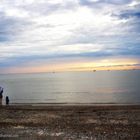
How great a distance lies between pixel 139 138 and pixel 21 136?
28.4 feet

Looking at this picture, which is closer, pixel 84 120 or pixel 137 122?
pixel 137 122

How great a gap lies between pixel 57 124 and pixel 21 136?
18.5 feet

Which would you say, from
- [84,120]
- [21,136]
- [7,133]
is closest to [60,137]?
[21,136]

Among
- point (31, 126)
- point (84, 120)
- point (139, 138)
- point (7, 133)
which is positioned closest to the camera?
point (139, 138)

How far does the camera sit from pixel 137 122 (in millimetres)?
27844

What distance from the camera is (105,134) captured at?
22391 millimetres

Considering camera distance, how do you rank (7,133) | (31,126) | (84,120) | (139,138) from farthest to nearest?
(84,120) → (31,126) → (7,133) → (139,138)

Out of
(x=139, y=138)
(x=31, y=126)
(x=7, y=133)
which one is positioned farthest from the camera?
(x=31, y=126)

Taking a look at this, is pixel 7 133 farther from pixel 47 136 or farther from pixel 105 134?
pixel 105 134

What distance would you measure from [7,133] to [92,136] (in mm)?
6767

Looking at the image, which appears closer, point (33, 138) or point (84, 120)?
point (33, 138)

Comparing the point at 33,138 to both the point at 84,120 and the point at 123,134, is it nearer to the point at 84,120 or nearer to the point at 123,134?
the point at 123,134

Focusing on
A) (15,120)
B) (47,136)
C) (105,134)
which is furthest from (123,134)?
(15,120)

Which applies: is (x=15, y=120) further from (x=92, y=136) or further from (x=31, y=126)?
(x=92, y=136)
